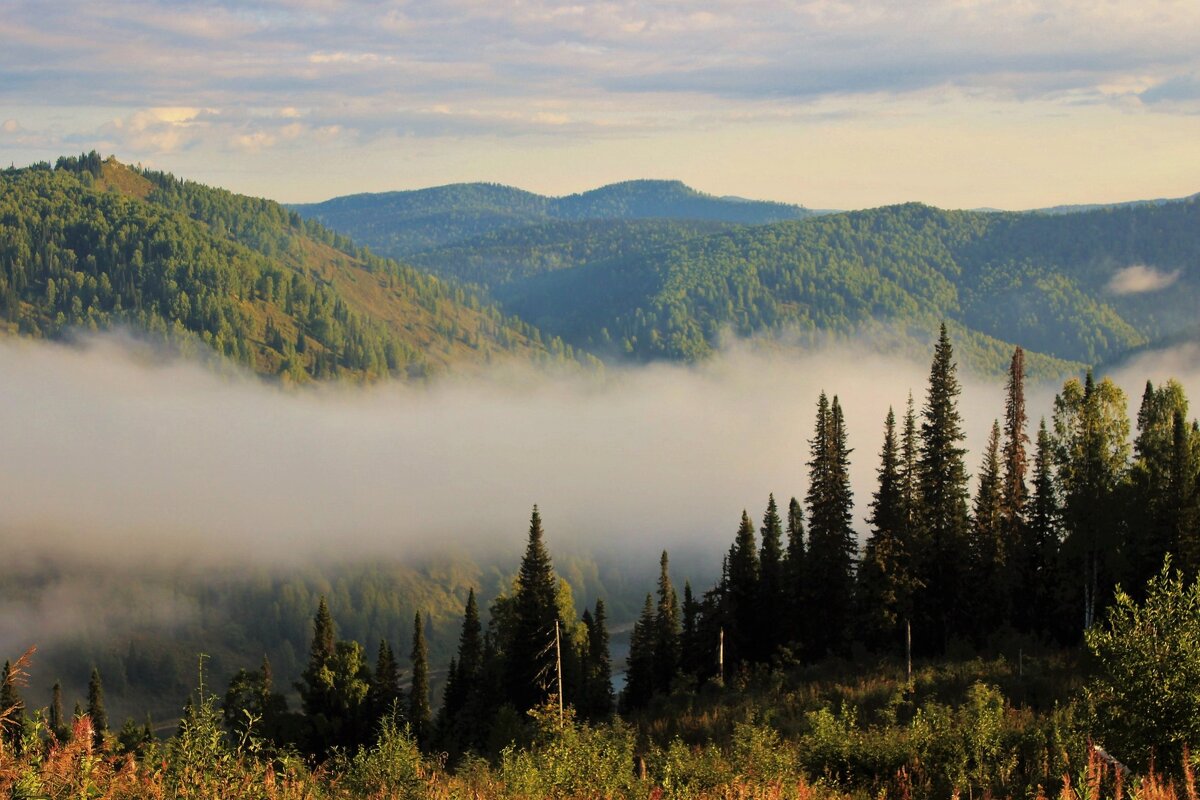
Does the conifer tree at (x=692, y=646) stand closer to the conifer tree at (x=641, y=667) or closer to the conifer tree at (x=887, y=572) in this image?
the conifer tree at (x=641, y=667)

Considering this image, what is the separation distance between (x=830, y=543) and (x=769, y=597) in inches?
337

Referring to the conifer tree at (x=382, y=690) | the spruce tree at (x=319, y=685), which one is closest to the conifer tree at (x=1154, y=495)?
the conifer tree at (x=382, y=690)

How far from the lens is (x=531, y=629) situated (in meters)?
77.1

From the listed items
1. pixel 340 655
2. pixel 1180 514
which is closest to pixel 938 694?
pixel 1180 514

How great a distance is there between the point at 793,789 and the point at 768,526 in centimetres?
6952

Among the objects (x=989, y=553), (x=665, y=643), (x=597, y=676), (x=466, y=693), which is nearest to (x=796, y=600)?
(x=989, y=553)

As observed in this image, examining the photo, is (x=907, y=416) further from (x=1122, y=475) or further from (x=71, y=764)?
(x=71, y=764)

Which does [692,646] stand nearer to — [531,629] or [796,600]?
[796,600]

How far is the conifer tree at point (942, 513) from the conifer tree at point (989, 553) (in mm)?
989

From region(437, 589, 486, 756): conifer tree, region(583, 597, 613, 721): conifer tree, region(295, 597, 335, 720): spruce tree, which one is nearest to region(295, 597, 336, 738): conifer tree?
region(295, 597, 335, 720): spruce tree

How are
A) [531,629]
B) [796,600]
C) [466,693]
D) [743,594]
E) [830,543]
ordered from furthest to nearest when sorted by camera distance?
[466,693], [743,594], [531,629], [796,600], [830,543]

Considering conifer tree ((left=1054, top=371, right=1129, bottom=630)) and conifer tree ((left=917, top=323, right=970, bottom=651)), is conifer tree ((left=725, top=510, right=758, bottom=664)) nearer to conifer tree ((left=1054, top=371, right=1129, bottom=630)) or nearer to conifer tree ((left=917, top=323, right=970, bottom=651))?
conifer tree ((left=917, top=323, right=970, bottom=651))

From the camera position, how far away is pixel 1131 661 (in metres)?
19.5

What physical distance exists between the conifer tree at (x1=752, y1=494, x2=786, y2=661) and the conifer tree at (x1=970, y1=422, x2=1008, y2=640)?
44.6 ft
